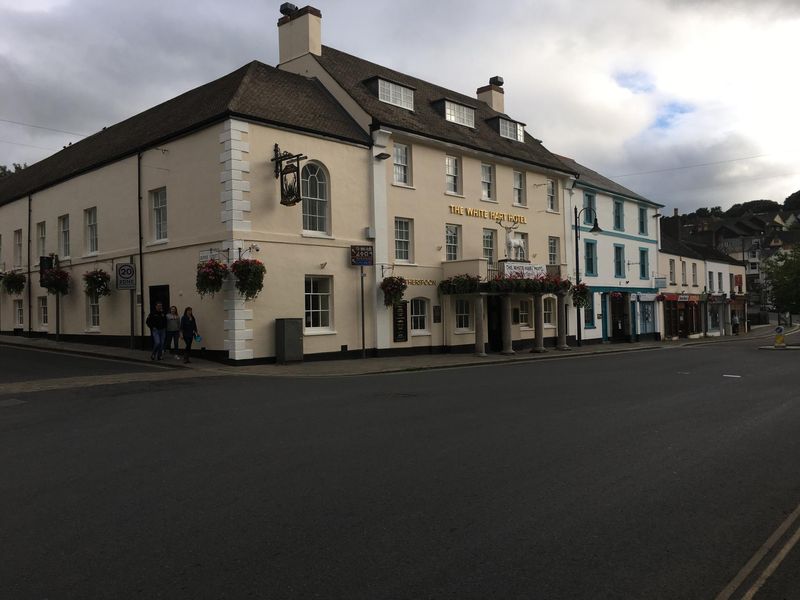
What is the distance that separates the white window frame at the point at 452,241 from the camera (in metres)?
26.1

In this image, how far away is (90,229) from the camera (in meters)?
25.5

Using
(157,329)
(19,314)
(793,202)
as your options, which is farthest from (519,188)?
(793,202)

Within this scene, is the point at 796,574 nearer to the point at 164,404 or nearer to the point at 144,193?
the point at 164,404

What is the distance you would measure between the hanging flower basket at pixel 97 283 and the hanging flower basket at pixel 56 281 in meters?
2.71

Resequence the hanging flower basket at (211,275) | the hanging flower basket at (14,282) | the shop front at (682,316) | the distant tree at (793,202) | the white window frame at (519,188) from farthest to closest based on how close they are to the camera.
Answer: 1. the distant tree at (793,202)
2. the shop front at (682,316)
3. the white window frame at (519,188)
4. the hanging flower basket at (14,282)
5. the hanging flower basket at (211,275)

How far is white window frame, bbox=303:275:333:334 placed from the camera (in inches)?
822

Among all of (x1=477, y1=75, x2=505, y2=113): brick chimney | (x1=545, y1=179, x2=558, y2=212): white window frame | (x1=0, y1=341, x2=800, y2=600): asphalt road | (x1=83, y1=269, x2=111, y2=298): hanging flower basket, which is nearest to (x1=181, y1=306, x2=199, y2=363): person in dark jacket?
(x1=83, y1=269, x2=111, y2=298): hanging flower basket

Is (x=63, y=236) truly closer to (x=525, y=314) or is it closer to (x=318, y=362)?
(x=318, y=362)

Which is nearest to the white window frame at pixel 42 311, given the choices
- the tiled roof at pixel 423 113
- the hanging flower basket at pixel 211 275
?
the hanging flower basket at pixel 211 275

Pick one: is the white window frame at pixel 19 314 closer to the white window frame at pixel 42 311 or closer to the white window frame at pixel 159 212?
the white window frame at pixel 42 311

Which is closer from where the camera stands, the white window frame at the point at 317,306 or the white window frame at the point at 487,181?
the white window frame at the point at 317,306

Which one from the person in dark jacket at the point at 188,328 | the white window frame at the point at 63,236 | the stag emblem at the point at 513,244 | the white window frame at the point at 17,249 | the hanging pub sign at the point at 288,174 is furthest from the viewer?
the white window frame at the point at 17,249

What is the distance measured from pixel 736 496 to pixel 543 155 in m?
28.8

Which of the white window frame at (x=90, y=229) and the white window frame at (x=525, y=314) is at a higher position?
the white window frame at (x=90, y=229)
